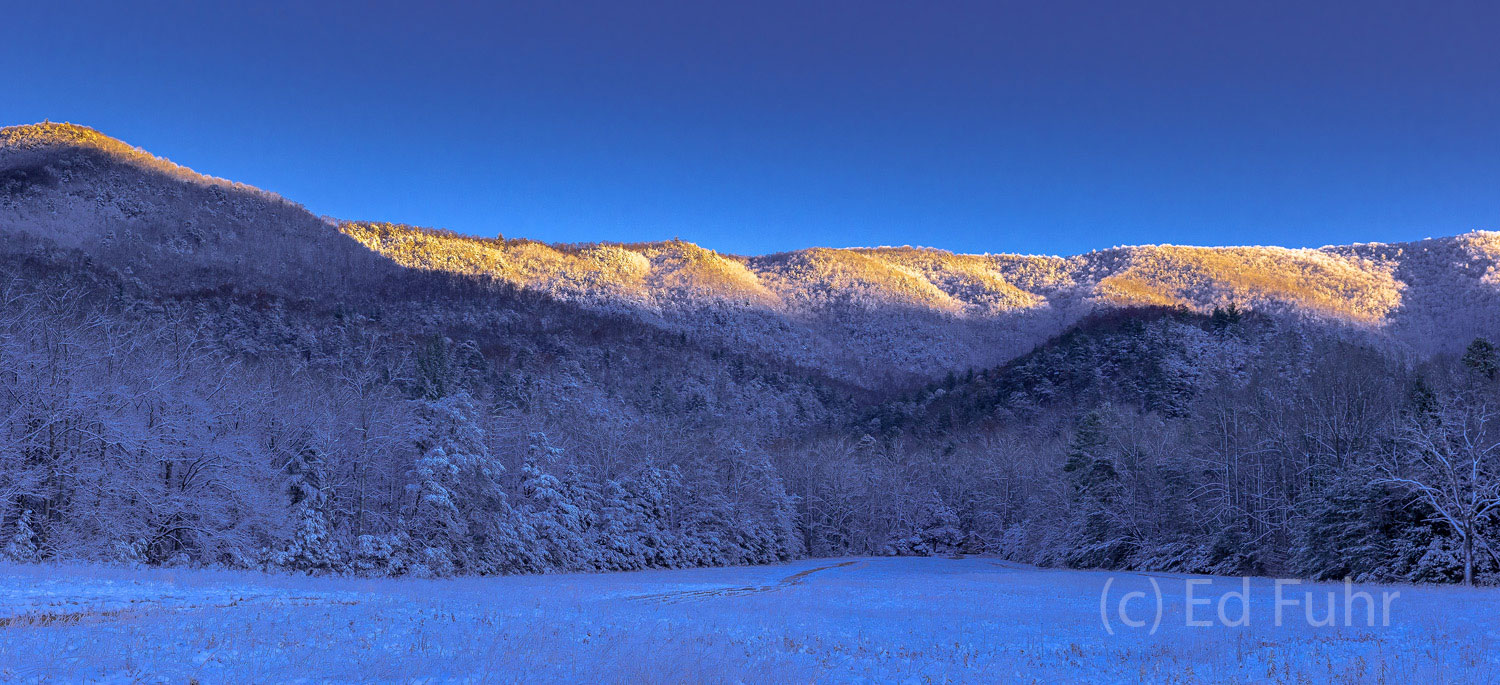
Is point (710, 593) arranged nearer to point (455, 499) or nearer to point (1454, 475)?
point (455, 499)

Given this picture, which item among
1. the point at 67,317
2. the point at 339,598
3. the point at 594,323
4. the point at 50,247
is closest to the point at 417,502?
the point at 67,317

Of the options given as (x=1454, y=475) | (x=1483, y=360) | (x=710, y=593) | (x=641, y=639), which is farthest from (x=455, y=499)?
(x=1483, y=360)

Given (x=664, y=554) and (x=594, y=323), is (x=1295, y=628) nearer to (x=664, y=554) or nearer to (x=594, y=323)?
(x=664, y=554)

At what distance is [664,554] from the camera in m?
53.3

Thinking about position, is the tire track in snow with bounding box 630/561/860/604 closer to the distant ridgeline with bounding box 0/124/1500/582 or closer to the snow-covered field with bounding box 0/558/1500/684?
the snow-covered field with bounding box 0/558/1500/684

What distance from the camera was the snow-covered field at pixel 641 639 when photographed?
1073 cm

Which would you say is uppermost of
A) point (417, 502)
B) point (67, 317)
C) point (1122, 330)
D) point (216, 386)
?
point (1122, 330)

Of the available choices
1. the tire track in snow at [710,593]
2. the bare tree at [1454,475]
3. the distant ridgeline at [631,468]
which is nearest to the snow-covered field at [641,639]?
the tire track in snow at [710,593]

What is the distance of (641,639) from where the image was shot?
49.0ft

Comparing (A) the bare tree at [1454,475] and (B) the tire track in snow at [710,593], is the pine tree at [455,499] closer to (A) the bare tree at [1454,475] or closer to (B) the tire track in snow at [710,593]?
(B) the tire track in snow at [710,593]

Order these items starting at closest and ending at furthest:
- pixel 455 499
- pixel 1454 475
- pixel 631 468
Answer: pixel 1454 475
pixel 455 499
pixel 631 468

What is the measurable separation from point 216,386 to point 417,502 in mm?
10336

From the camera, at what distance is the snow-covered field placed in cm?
1073

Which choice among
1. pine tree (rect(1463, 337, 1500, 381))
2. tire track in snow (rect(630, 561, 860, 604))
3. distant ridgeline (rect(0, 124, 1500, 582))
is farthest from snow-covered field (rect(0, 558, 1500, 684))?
pine tree (rect(1463, 337, 1500, 381))
